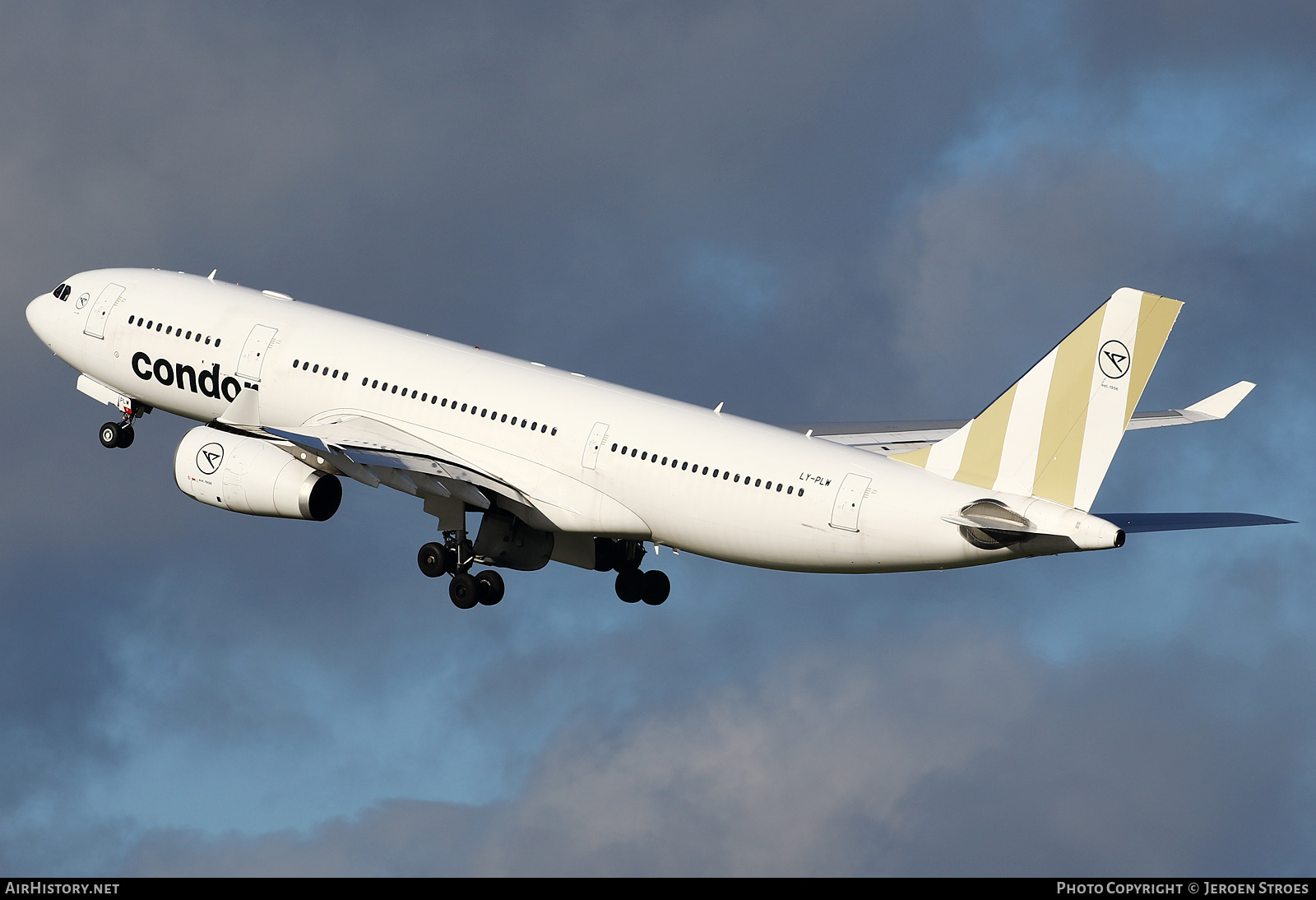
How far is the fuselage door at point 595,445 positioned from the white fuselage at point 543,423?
4cm

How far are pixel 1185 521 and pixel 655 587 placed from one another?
15.6 meters

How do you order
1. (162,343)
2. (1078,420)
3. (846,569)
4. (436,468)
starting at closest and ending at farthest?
(1078,420), (846,569), (436,468), (162,343)

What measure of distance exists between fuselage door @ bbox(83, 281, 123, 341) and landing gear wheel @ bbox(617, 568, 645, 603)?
1555 centimetres

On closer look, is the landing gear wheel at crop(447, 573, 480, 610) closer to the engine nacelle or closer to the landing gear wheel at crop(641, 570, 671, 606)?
the engine nacelle

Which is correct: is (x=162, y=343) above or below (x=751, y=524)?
above

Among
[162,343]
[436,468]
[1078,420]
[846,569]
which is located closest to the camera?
[1078,420]

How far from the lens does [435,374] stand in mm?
50188

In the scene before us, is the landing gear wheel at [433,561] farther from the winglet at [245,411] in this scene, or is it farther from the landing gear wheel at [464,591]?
the winglet at [245,411]

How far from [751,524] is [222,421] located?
1365 centimetres

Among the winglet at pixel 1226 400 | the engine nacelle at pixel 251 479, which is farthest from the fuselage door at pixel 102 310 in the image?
the winglet at pixel 1226 400

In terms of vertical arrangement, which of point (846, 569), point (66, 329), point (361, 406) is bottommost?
point (846, 569)

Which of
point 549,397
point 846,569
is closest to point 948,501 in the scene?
point 846,569

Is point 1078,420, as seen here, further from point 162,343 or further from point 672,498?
point 162,343

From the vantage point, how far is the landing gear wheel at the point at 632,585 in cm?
5406
